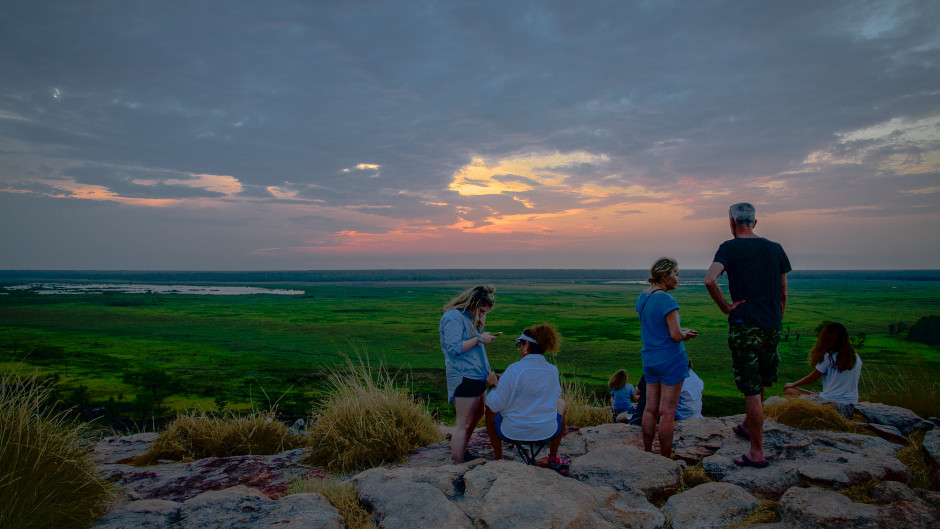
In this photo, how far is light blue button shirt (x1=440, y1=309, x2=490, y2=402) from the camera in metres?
4.06

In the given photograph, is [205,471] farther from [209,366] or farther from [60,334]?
[60,334]

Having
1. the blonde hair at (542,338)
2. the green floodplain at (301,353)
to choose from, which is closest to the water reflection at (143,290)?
the green floodplain at (301,353)

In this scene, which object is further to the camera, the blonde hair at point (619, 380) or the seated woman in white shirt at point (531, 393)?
the blonde hair at point (619, 380)

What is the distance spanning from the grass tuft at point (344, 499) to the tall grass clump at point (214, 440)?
2376 millimetres

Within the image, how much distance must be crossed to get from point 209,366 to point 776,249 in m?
20.6

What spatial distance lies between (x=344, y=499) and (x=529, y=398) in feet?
5.06

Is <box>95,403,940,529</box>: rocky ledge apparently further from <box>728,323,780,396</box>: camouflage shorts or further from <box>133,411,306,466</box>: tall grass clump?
<box>133,411,306,466</box>: tall grass clump

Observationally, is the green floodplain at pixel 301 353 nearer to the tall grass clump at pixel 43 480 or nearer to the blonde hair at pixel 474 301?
the tall grass clump at pixel 43 480

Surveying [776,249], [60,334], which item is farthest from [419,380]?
[60,334]

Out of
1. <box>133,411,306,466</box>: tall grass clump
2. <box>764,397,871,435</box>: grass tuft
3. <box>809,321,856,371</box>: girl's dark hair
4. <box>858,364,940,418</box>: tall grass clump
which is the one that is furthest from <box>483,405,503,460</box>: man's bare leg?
<box>858,364,940,418</box>: tall grass clump

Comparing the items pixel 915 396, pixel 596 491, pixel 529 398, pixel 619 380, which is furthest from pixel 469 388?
pixel 915 396

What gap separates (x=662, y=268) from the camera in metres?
4.04

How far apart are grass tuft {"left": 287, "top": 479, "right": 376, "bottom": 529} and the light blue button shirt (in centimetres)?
106

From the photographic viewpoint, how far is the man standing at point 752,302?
3.75 m
